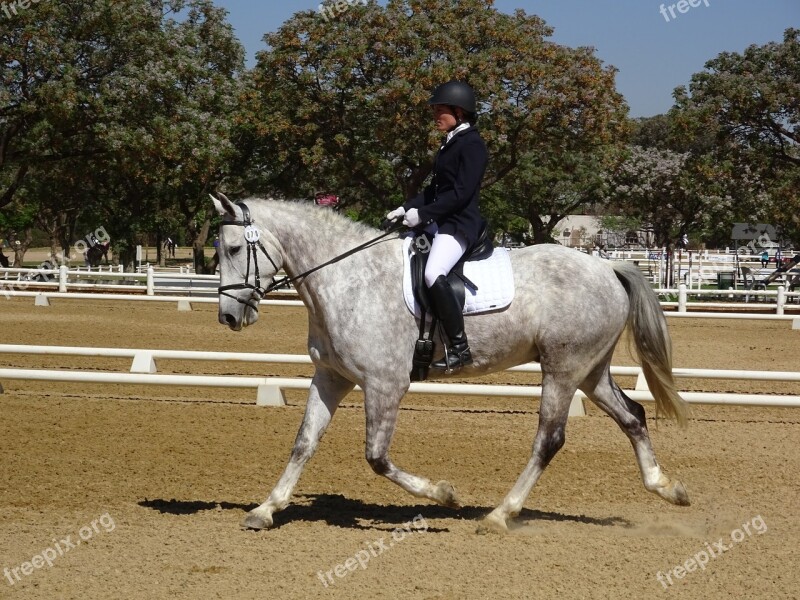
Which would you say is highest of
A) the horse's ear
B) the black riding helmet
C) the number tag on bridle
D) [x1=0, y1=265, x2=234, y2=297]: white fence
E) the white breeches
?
the black riding helmet

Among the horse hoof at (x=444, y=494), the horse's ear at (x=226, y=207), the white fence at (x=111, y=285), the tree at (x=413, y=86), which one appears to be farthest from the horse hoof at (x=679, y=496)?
the tree at (x=413, y=86)

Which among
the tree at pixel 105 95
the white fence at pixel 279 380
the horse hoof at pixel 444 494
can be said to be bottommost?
the white fence at pixel 279 380

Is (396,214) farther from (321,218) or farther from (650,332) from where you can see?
(650,332)

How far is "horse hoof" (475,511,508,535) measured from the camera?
5.78m

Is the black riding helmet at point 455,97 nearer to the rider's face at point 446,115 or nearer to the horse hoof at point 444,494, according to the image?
the rider's face at point 446,115

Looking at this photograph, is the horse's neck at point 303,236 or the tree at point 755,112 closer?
the horse's neck at point 303,236

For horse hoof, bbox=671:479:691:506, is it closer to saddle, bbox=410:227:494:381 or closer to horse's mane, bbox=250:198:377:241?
saddle, bbox=410:227:494:381

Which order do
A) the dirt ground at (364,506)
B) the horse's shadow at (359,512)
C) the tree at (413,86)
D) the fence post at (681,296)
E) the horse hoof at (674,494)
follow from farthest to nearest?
the tree at (413,86)
the fence post at (681,296)
the horse hoof at (674,494)
the horse's shadow at (359,512)
the dirt ground at (364,506)

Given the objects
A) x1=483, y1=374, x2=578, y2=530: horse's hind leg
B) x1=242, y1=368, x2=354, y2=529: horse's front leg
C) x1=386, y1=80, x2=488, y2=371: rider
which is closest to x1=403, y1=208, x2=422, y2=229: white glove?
x1=386, y1=80, x2=488, y2=371: rider

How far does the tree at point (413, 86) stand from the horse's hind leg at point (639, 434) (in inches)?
892

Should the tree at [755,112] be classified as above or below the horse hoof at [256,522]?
above

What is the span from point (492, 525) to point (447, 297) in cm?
140

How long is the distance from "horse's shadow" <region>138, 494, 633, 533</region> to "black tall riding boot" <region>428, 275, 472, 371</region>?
1.03 metres

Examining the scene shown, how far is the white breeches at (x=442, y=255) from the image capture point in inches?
230
